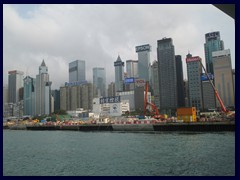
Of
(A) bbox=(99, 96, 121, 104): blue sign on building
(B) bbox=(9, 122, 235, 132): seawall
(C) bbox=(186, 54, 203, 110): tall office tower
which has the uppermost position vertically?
(C) bbox=(186, 54, 203, 110): tall office tower

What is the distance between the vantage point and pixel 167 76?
7534 inches

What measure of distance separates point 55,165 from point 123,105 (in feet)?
446

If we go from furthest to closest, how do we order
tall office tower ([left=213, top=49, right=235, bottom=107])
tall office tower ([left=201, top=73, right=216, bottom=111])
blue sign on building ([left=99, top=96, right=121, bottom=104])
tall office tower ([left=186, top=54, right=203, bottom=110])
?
1. tall office tower ([left=186, top=54, right=203, bottom=110])
2. tall office tower ([left=201, top=73, right=216, bottom=111])
3. tall office tower ([left=213, top=49, right=235, bottom=107])
4. blue sign on building ([left=99, top=96, right=121, bottom=104])

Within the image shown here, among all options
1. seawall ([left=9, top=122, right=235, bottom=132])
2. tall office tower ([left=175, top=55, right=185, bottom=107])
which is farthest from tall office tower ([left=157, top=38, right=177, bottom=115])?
seawall ([left=9, top=122, right=235, bottom=132])

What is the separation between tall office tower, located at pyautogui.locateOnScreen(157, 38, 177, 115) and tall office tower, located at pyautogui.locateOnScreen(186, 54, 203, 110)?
1588 cm

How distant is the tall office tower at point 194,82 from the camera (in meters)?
165

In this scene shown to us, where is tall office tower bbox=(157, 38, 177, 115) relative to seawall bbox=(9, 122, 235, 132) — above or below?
above

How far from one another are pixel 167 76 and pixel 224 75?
3999 centimetres

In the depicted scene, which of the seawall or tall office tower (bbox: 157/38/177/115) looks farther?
tall office tower (bbox: 157/38/177/115)

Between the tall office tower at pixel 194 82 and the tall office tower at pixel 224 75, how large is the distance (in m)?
9.75

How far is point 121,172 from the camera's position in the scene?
1788 cm

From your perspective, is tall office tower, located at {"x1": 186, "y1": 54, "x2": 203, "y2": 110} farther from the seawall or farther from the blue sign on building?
the seawall

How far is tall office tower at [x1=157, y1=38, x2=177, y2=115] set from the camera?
18388 centimetres

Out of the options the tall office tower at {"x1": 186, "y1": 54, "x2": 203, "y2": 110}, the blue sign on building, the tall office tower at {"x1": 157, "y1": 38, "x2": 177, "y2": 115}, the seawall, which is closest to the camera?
the seawall
